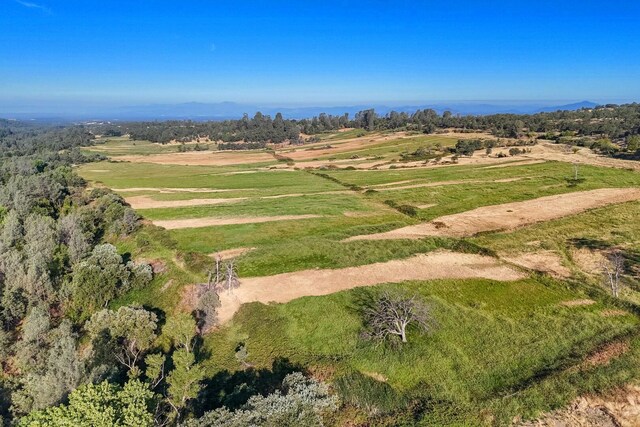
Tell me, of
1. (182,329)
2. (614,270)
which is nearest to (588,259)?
(614,270)

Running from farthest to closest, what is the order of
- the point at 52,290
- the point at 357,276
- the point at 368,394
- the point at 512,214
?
the point at 512,214
the point at 52,290
the point at 357,276
the point at 368,394

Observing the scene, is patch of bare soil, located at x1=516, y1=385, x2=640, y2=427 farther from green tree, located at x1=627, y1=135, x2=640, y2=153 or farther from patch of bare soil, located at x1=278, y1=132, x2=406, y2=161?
patch of bare soil, located at x1=278, y1=132, x2=406, y2=161

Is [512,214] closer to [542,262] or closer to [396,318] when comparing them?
[542,262]

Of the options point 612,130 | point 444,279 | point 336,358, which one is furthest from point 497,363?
point 612,130

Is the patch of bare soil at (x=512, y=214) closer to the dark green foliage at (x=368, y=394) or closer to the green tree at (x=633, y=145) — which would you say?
the dark green foliage at (x=368, y=394)

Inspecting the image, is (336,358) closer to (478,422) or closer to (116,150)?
(478,422)

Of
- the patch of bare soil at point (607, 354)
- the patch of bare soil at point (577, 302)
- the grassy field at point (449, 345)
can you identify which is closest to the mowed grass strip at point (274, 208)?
the grassy field at point (449, 345)
